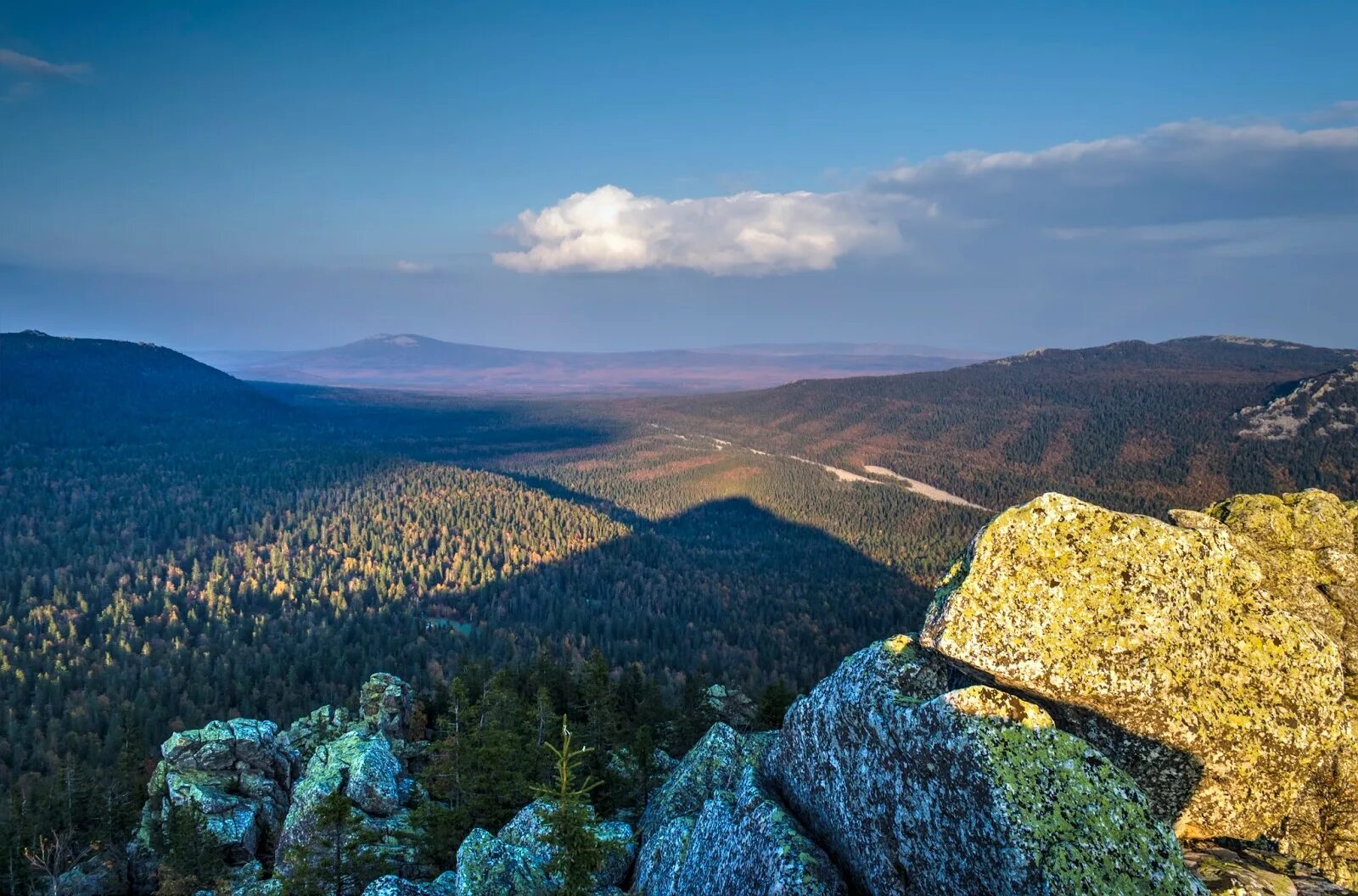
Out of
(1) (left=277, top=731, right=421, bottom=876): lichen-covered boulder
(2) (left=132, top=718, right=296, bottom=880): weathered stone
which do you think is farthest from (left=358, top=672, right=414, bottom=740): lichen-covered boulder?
(1) (left=277, top=731, right=421, bottom=876): lichen-covered boulder

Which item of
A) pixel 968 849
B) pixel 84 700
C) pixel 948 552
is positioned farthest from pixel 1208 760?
pixel 948 552

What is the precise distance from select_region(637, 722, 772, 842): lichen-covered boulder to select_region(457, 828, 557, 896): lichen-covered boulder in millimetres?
4940

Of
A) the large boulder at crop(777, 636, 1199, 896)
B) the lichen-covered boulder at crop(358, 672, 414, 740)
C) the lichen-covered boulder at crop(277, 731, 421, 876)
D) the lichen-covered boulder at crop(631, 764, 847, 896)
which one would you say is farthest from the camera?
the lichen-covered boulder at crop(358, 672, 414, 740)

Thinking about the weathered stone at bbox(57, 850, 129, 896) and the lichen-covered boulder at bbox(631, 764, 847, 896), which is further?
the weathered stone at bbox(57, 850, 129, 896)

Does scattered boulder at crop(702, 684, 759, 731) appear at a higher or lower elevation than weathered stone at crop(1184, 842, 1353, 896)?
lower

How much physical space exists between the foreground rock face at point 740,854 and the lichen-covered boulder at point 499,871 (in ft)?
11.1

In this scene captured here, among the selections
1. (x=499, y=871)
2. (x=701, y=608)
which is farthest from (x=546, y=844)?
(x=701, y=608)

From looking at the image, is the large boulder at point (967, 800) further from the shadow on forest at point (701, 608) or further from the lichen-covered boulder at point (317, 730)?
the shadow on forest at point (701, 608)

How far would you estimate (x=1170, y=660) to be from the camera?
1094 centimetres

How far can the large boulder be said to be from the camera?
8.12 meters

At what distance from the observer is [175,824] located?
30.7 meters

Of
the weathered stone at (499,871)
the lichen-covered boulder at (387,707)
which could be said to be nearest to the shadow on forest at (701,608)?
the lichen-covered boulder at (387,707)

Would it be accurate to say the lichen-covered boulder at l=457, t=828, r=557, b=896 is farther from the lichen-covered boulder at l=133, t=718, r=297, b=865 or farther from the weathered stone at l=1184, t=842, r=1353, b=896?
the lichen-covered boulder at l=133, t=718, r=297, b=865

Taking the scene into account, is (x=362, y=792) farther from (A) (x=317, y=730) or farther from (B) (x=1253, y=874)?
(B) (x=1253, y=874)
